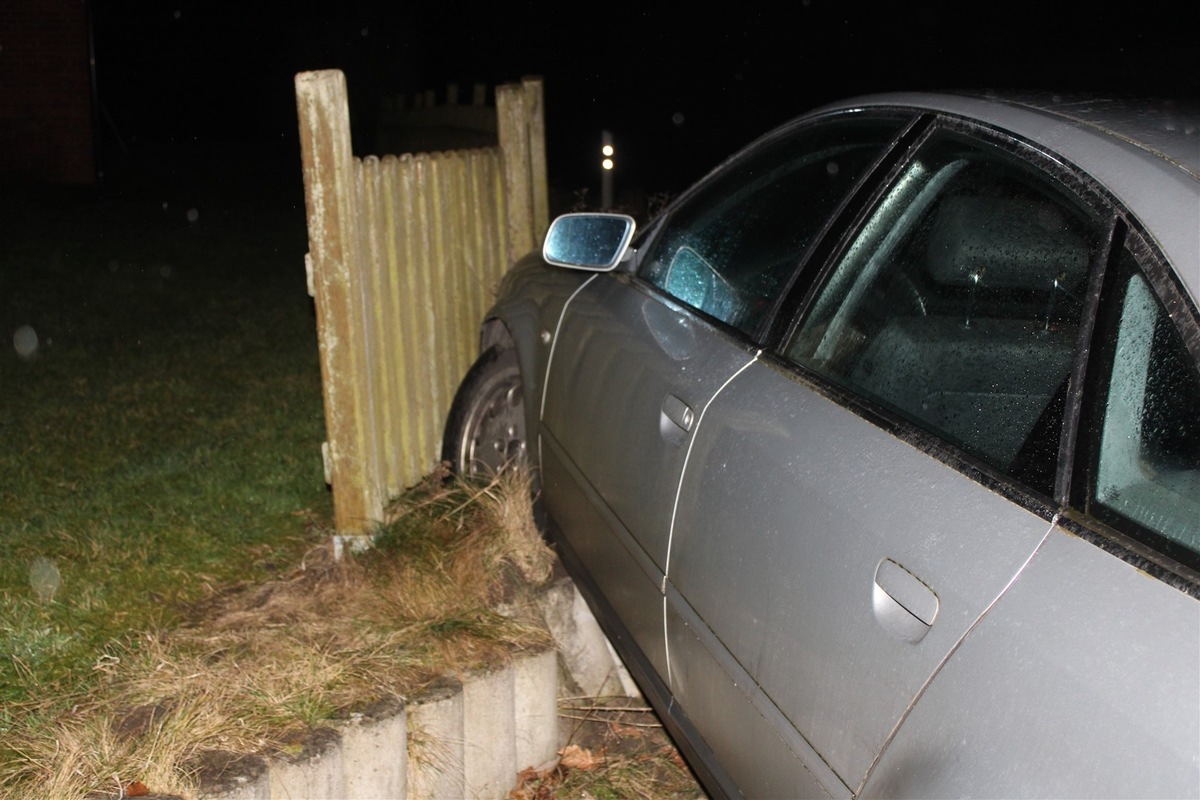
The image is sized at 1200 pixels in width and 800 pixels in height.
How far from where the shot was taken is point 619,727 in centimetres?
378

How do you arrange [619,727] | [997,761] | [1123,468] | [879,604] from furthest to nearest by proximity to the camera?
[619,727] → [879,604] → [1123,468] → [997,761]

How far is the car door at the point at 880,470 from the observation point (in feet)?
5.79

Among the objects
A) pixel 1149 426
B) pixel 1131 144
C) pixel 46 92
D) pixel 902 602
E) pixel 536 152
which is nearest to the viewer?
pixel 1149 426

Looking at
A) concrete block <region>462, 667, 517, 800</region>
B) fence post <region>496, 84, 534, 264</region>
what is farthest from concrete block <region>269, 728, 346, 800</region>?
fence post <region>496, 84, 534, 264</region>

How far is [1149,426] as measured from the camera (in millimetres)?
1615

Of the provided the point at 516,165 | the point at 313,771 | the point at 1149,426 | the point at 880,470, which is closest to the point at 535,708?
the point at 313,771

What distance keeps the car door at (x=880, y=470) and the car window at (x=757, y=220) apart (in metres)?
0.29

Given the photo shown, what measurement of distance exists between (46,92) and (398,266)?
36.1 ft

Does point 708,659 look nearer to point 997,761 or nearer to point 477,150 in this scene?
point 997,761

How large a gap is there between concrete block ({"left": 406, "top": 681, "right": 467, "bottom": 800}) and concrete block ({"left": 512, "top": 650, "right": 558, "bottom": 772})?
25cm

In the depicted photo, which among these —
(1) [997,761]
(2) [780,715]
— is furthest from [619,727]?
(1) [997,761]

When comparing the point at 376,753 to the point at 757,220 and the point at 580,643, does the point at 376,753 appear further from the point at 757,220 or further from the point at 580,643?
the point at 757,220

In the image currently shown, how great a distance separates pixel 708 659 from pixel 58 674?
A: 1.86 metres

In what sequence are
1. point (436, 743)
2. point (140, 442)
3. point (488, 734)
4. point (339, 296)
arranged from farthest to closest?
point (140, 442), point (339, 296), point (488, 734), point (436, 743)
